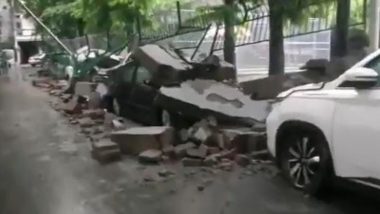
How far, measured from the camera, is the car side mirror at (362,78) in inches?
229

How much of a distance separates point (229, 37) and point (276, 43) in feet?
4.41

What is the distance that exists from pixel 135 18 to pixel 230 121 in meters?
8.23

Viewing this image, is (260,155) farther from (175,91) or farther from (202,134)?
(175,91)

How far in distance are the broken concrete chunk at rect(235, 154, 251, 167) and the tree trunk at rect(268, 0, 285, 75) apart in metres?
4.63

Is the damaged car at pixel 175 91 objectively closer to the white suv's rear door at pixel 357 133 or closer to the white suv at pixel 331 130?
the white suv at pixel 331 130

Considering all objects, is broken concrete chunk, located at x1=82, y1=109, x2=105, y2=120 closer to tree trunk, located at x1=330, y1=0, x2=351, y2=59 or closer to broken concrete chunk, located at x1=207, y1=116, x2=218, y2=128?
broken concrete chunk, located at x1=207, y1=116, x2=218, y2=128

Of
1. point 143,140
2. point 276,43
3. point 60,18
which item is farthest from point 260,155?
point 60,18

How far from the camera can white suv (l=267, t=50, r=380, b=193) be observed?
580 centimetres

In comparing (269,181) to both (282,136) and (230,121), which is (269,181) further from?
(230,121)

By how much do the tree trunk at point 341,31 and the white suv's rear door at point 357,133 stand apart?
6.80 meters

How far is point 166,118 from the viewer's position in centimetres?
1100

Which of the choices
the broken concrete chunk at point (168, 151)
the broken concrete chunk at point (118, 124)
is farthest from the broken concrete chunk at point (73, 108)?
the broken concrete chunk at point (168, 151)

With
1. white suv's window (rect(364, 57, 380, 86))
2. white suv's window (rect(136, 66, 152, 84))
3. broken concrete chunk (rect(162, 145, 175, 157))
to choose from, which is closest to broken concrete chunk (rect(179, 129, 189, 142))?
broken concrete chunk (rect(162, 145, 175, 157))

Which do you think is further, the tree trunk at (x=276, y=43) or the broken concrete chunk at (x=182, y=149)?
the tree trunk at (x=276, y=43)
